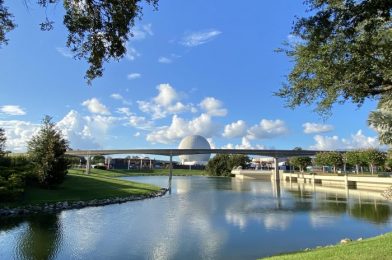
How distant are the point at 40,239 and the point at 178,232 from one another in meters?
8.42

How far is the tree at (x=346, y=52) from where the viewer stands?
39.0ft

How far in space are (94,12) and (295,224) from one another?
2451 cm

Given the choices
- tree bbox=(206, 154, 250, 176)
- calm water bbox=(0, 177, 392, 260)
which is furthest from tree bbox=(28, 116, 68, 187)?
tree bbox=(206, 154, 250, 176)

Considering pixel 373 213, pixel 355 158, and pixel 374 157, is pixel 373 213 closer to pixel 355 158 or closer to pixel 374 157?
pixel 374 157

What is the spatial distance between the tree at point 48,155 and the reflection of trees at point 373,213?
101ft

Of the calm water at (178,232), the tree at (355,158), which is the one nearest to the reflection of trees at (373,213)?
the calm water at (178,232)

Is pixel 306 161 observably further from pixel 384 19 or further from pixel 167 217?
pixel 384 19

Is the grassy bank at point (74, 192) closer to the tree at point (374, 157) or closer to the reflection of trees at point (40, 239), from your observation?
the reflection of trees at point (40, 239)

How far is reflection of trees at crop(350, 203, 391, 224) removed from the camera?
3222 cm

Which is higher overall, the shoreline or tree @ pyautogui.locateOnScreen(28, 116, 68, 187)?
tree @ pyautogui.locateOnScreen(28, 116, 68, 187)

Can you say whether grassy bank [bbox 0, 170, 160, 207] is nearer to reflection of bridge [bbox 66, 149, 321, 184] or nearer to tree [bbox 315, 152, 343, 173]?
tree [bbox 315, 152, 343, 173]

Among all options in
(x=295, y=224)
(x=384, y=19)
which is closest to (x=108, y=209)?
(x=295, y=224)

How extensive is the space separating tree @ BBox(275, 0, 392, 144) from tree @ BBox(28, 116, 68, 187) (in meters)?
35.5

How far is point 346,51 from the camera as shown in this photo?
1239 cm
